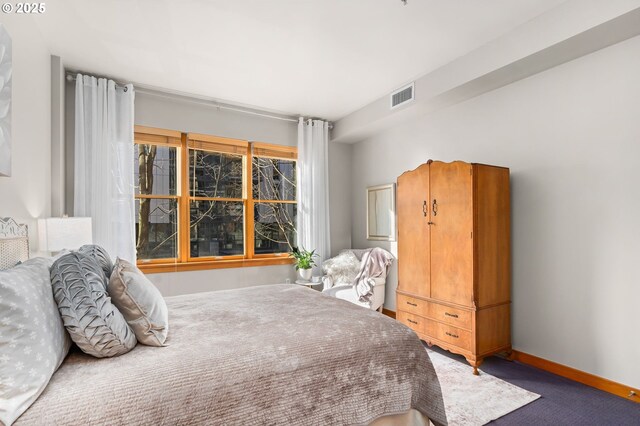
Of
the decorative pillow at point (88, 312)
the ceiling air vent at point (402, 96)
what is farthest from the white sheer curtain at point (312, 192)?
the decorative pillow at point (88, 312)

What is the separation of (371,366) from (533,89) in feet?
9.17

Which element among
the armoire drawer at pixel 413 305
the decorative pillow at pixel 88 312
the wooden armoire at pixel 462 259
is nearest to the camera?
the decorative pillow at pixel 88 312

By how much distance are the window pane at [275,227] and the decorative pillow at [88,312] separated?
10.6 ft

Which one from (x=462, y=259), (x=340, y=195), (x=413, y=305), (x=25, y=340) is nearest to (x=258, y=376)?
(x=25, y=340)

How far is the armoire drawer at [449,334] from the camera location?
2.89 meters

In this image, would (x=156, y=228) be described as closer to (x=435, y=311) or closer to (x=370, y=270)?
(x=370, y=270)

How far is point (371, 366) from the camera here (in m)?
1.65

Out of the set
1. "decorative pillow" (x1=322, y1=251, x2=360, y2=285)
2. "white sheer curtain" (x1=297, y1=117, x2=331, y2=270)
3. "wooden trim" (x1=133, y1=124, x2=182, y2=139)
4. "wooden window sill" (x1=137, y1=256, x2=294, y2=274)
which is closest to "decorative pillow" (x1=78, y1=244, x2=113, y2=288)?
"wooden window sill" (x1=137, y1=256, x2=294, y2=274)

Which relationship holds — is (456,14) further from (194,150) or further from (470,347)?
(194,150)

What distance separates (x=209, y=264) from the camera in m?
4.25

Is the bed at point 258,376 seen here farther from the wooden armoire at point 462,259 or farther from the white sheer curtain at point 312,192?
the white sheer curtain at point 312,192

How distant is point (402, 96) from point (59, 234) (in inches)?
137

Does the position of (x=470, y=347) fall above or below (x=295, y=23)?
below

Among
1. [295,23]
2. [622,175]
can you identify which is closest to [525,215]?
[622,175]
